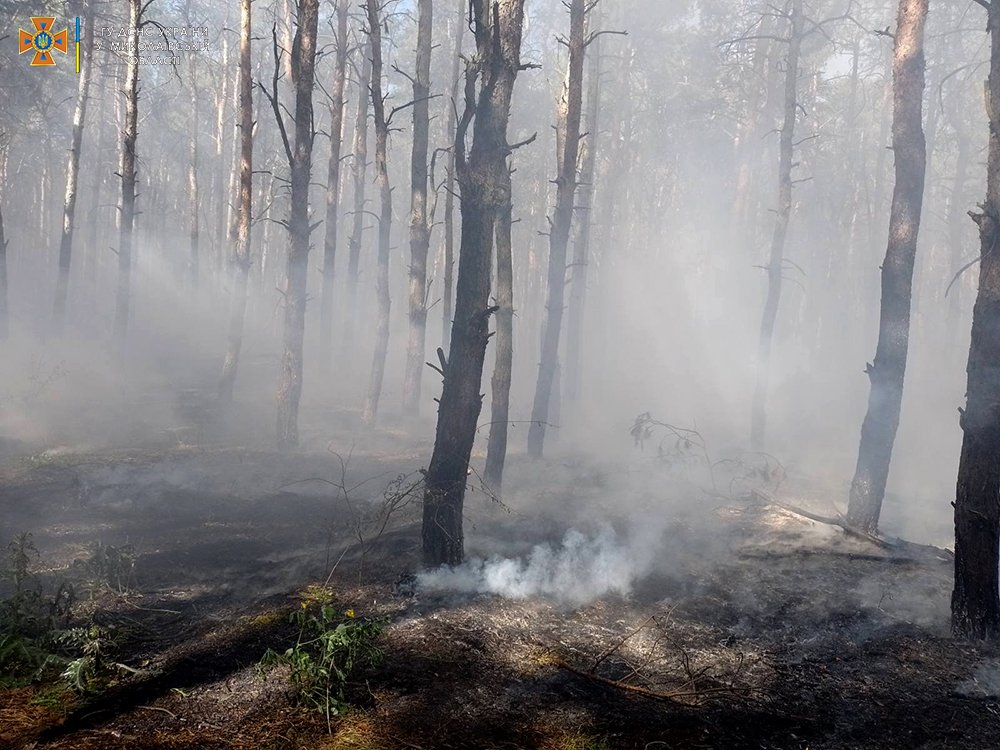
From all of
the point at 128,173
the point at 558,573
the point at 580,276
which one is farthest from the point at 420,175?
the point at 558,573

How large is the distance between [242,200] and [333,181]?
18.4 ft

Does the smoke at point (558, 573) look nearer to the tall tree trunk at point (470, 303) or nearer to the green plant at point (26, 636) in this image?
the tall tree trunk at point (470, 303)

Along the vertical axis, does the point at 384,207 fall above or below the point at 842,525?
above

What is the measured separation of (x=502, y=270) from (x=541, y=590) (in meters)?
6.68

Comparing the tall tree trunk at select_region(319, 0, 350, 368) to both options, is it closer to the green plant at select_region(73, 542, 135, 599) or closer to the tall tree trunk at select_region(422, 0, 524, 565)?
the tall tree trunk at select_region(422, 0, 524, 565)

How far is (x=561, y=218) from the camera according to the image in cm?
1469

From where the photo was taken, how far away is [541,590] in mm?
6789

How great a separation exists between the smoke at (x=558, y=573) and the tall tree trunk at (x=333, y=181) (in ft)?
51.3

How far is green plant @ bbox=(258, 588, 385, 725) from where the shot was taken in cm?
465

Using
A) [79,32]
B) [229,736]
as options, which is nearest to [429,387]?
[79,32]

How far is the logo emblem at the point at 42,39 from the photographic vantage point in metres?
19.7

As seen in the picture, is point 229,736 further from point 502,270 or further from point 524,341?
point 524,341

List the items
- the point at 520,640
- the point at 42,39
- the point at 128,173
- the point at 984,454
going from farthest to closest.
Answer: the point at 42,39
the point at 128,173
the point at 984,454
the point at 520,640

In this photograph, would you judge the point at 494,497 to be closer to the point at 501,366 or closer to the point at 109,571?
the point at 501,366
